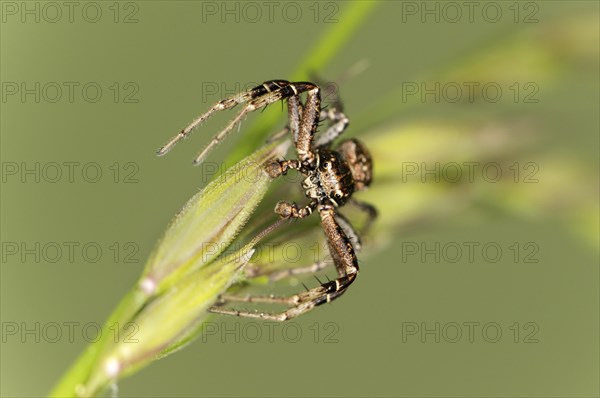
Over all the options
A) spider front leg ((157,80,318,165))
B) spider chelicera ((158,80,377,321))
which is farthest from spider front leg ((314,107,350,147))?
spider front leg ((157,80,318,165))

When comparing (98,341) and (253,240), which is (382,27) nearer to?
(253,240)

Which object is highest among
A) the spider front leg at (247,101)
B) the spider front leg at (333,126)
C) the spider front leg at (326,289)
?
the spider front leg at (333,126)

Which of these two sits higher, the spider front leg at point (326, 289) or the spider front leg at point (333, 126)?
the spider front leg at point (333, 126)

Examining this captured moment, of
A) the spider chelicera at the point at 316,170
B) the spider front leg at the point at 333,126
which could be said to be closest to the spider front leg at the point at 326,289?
the spider chelicera at the point at 316,170

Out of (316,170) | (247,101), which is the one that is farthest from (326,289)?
(247,101)

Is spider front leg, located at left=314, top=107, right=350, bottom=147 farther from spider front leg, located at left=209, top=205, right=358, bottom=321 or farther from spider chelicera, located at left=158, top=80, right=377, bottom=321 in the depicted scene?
spider front leg, located at left=209, top=205, right=358, bottom=321

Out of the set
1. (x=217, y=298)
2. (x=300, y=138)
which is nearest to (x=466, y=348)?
(x=300, y=138)

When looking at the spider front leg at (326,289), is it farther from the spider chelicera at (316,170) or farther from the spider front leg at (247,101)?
the spider front leg at (247,101)

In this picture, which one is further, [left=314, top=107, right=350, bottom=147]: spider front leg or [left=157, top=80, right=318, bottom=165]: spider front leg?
[left=314, top=107, right=350, bottom=147]: spider front leg
